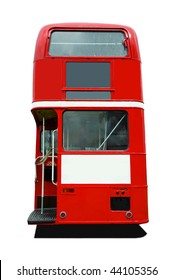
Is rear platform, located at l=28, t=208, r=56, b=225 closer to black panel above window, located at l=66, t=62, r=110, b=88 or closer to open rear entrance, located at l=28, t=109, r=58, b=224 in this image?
Result: open rear entrance, located at l=28, t=109, r=58, b=224

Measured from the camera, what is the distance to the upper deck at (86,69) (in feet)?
17.1

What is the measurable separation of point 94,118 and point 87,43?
1.40 meters

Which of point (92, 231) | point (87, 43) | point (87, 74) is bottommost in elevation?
point (92, 231)

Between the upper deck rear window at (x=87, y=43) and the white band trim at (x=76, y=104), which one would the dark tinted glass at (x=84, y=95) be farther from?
the upper deck rear window at (x=87, y=43)

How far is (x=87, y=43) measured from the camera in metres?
5.39

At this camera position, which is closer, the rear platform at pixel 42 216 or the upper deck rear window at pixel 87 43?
the rear platform at pixel 42 216

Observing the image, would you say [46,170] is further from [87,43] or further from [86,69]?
[87,43]

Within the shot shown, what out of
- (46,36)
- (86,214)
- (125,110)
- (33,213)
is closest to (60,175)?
(86,214)

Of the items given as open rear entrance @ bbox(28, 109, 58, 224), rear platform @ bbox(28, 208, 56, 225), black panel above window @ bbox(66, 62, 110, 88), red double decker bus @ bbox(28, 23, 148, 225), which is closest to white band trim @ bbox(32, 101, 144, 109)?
red double decker bus @ bbox(28, 23, 148, 225)

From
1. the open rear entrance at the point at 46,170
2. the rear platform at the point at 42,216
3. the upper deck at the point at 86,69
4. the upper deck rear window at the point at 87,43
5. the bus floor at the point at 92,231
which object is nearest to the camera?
the rear platform at the point at 42,216

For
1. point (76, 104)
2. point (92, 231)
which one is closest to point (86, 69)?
point (76, 104)

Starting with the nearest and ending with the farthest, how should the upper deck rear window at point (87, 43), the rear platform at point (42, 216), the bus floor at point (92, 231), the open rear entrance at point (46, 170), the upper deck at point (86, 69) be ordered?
the rear platform at point (42, 216), the bus floor at point (92, 231), the upper deck at point (86, 69), the upper deck rear window at point (87, 43), the open rear entrance at point (46, 170)

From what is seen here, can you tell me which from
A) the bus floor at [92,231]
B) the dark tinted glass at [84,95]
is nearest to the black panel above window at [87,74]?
the dark tinted glass at [84,95]

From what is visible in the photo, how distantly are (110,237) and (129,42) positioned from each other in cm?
351
